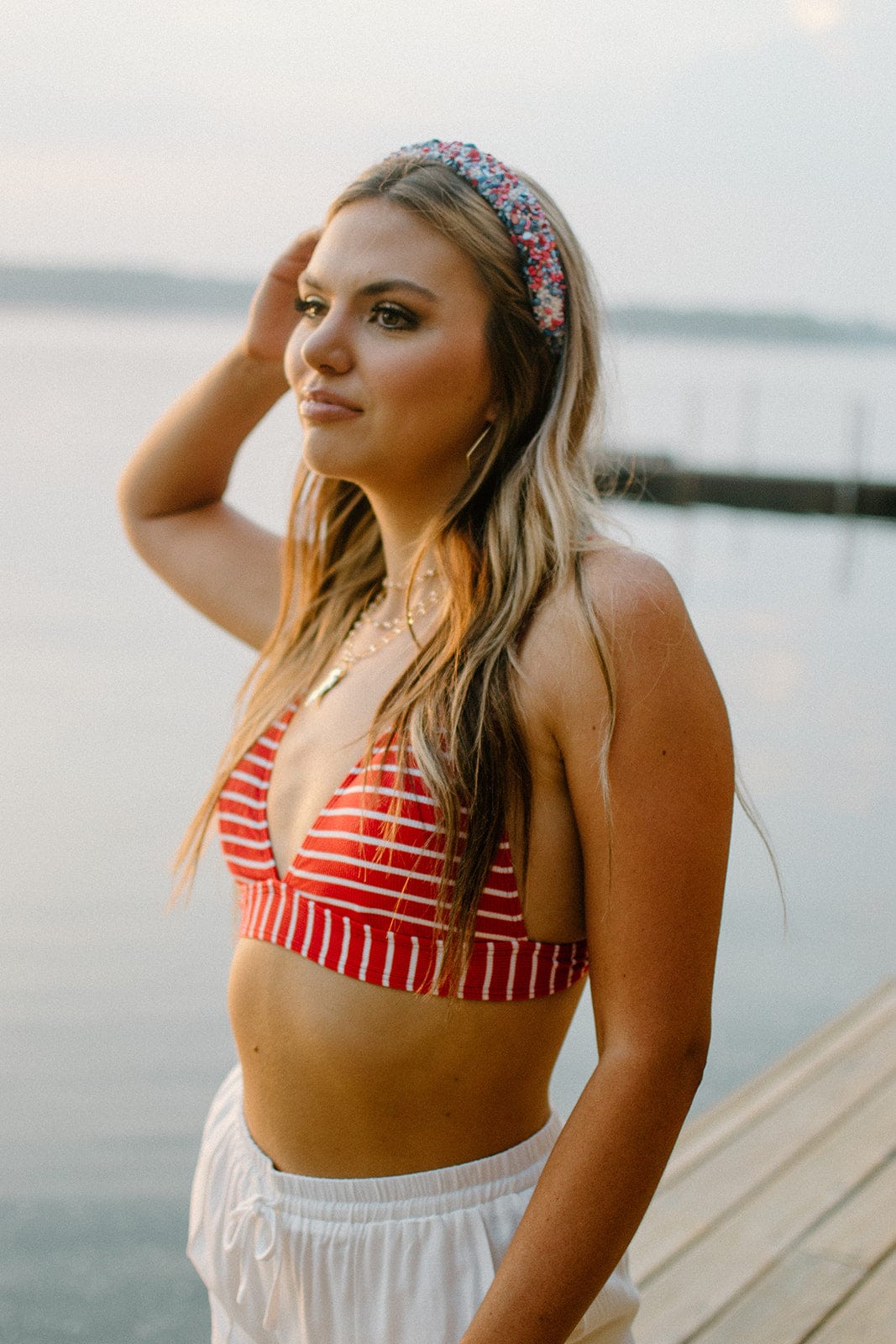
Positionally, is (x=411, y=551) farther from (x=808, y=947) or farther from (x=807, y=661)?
(x=807, y=661)

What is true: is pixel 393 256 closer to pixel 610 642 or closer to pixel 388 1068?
pixel 610 642

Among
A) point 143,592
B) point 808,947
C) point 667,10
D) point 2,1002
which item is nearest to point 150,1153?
point 2,1002

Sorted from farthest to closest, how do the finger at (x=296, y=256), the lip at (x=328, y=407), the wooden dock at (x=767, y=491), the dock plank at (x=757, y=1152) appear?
1. the wooden dock at (x=767, y=491)
2. the dock plank at (x=757, y=1152)
3. the finger at (x=296, y=256)
4. the lip at (x=328, y=407)

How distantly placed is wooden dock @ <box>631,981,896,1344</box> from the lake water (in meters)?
0.95

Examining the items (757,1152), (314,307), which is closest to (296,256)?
(314,307)

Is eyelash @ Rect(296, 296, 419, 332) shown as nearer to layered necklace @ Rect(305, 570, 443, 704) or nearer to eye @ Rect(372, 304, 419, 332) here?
eye @ Rect(372, 304, 419, 332)

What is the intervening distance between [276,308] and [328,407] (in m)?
0.40

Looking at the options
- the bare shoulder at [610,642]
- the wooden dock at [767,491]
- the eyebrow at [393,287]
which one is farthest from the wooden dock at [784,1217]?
the wooden dock at [767,491]

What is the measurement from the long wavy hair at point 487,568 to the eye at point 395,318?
80 millimetres

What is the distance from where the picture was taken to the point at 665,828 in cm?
110

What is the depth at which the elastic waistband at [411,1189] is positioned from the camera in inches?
48.7

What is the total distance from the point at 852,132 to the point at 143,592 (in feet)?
75.4

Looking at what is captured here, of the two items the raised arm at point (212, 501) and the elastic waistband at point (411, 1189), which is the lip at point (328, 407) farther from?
the elastic waistband at point (411, 1189)

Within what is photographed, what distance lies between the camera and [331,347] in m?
1.30
